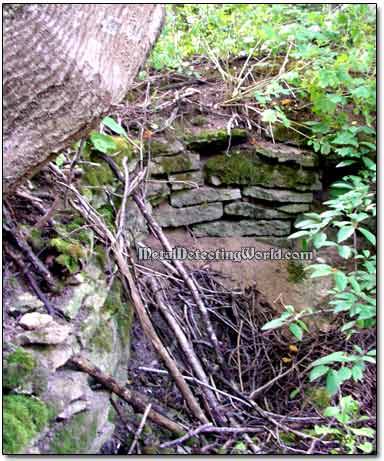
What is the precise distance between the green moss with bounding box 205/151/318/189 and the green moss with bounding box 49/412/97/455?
148cm

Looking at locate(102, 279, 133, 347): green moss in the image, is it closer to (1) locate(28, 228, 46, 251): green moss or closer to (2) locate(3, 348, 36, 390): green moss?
(1) locate(28, 228, 46, 251): green moss

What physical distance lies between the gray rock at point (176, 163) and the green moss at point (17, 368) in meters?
1.33

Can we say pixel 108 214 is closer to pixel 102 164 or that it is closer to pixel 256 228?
pixel 102 164

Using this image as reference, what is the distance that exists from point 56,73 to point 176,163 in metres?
1.31

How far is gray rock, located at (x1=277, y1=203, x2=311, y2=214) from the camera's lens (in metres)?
2.38

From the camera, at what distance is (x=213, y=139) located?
2305 mm

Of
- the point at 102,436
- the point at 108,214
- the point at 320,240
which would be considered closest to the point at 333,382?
the point at 320,240

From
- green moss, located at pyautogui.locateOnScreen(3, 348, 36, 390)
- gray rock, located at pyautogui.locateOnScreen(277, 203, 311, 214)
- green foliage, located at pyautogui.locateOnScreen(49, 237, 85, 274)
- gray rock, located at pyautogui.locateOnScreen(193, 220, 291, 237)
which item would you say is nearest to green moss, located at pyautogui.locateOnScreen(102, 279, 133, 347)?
green foliage, located at pyautogui.locateOnScreen(49, 237, 85, 274)

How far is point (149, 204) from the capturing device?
2152mm

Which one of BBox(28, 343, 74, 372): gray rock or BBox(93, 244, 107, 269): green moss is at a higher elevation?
BBox(93, 244, 107, 269): green moss

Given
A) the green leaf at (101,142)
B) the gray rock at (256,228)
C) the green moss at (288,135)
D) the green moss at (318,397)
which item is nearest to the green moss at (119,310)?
the green leaf at (101,142)

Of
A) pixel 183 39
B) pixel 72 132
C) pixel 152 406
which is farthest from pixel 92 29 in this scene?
pixel 183 39

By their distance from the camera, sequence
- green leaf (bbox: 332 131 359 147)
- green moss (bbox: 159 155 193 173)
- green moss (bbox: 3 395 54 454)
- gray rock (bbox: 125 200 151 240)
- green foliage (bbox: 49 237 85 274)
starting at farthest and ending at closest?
green moss (bbox: 159 155 193 173) < green leaf (bbox: 332 131 359 147) < gray rock (bbox: 125 200 151 240) < green foliage (bbox: 49 237 85 274) < green moss (bbox: 3 395 54 454)

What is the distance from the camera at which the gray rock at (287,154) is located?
231 centimetres
